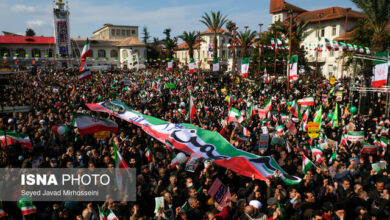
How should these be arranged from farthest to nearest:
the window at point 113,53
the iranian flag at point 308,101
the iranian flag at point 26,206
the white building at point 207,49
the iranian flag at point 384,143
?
the window at point 113,53 → the white building at point 207,49 → the iranian flag at point 308,101 → the iranian flag at point 384,143 → the iranian flag at point 26,206

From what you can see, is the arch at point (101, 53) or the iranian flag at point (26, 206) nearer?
the iranian flag at point (26, 206)

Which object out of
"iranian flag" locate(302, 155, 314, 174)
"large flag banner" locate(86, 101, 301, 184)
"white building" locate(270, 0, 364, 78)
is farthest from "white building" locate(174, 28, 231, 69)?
"iranian flag" locate(302, 155, 314, 174)

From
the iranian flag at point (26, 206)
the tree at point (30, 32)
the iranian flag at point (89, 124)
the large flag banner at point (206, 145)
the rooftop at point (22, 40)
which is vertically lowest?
the iranian flag at point (26, 206)

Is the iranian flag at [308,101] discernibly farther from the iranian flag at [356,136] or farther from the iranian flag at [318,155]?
the iranian flag at [318,155]

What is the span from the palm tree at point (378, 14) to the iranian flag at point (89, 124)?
22646 mm

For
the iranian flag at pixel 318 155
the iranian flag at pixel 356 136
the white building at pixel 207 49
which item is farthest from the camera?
the white building at pixel 207 49

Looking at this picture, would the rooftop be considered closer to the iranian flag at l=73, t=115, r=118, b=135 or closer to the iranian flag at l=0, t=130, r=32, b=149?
the iranian flag at l=73, t=115, r=118, b=135

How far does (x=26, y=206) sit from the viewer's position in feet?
18.8

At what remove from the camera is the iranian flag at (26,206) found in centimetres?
568

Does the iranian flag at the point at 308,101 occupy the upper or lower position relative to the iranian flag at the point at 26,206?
upper

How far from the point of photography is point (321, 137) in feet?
34.6

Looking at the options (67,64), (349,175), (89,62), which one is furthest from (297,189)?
(89,62)

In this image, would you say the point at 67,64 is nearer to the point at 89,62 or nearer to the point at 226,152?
the point at 89,62

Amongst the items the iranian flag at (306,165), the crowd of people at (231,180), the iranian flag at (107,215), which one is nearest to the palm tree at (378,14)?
the crowd of people at (231,180)
